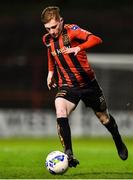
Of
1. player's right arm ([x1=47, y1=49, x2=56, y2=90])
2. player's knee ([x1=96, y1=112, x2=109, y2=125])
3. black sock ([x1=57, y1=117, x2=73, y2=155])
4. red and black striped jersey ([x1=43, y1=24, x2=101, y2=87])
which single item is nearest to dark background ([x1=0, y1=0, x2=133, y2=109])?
player's knee ([x1=96, y1=112, x2=109, y2=125])

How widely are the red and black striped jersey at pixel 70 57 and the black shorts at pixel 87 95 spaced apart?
0.26ft

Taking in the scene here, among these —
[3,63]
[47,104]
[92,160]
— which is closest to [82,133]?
[47,104]

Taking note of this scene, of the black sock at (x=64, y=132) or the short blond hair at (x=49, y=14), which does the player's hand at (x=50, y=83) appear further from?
the short blond hair at (x=49, y=14)

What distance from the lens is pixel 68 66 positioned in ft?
32.4

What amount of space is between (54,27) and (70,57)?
0.53 metres

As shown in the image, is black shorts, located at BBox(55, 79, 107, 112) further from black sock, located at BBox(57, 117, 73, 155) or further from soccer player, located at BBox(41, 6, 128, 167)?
black sock, located at BBox(57, 117, 73, 155)

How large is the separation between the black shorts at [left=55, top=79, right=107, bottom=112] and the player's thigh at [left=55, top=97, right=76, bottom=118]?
0.18 ft

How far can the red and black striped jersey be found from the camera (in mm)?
9797

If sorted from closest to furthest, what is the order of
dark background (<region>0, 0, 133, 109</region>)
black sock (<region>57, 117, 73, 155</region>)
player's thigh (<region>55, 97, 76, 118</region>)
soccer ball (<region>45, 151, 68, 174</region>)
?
1. soccer ball (<region>45, 151, 68, 174</region>)
2. black sock (<region>57, 117, 73, 155</region>)
3. player's thigh (<region>55, 97, 76, 118</region>)
4. dark background (<region>0, 0, 133, 109</region>)

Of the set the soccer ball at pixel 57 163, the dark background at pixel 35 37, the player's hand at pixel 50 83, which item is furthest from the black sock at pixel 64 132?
the dark background at pixel 35 37

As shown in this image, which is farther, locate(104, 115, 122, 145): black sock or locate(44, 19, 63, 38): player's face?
locate(104, 115, 122, 145): black sock

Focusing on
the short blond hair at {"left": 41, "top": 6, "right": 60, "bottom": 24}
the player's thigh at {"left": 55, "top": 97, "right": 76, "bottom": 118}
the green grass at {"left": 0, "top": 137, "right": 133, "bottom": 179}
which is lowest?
the green grass at {"left": 0, "top": 137, "right": 133, "bottom": 179}

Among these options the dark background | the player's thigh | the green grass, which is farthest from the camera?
the dark background

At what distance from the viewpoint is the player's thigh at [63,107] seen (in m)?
9.55
